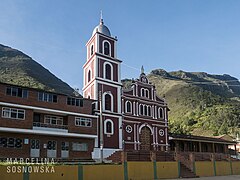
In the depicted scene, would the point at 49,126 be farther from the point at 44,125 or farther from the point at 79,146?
the point at 79,146

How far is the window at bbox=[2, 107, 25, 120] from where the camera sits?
27664 millimetres

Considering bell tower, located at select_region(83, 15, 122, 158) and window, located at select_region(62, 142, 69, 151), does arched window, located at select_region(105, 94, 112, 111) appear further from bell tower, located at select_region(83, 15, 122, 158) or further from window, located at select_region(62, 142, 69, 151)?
window, located at select_region(62, 142, 69, 151)

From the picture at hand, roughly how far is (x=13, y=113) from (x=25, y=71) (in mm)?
75730

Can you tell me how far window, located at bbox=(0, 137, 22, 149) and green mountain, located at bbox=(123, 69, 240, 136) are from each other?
2914 centimetres

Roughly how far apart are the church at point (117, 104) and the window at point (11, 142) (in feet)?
29.6

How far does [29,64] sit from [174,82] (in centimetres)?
9009

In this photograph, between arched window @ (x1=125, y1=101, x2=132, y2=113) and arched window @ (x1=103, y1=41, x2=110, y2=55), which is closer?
arched window @ (x1=125, y1=101, x2=132, y2=113)

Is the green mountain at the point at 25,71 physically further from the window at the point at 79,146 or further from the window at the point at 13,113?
the window at the point at 13,113

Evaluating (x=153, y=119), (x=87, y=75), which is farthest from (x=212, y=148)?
(x=87, y=75)

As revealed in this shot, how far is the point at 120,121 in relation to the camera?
37.5m

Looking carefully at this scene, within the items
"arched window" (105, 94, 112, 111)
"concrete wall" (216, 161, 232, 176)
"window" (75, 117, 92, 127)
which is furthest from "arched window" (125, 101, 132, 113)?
"concrete wall" (216, 161, 232, 176)

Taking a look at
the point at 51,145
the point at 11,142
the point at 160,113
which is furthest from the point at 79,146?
the point at 160,113

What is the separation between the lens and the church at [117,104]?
36406 millimetres

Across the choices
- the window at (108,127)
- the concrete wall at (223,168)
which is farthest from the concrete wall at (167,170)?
the window at (108,127)
